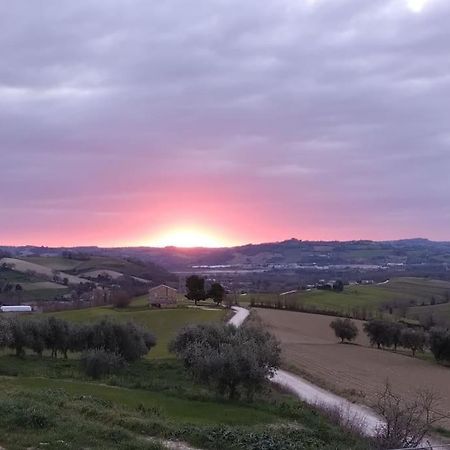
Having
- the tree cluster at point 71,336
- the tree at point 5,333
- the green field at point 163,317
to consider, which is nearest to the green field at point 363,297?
the green field at point 163,317

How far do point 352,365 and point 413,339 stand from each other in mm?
19692

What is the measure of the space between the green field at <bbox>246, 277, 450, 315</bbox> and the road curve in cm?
6479

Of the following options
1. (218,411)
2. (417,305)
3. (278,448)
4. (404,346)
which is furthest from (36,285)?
(278,448)

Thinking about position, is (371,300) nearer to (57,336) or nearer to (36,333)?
(57,336)

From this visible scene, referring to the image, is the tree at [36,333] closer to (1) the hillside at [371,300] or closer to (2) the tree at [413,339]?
(2) the tree at [413,339]

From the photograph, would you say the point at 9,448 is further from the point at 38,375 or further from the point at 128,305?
the point at 128,305

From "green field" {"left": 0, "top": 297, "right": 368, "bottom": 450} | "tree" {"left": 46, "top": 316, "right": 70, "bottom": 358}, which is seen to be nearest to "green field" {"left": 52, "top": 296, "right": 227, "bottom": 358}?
"tree" {"left": 46, "top": 316, "right": 70, "bottom": 358}

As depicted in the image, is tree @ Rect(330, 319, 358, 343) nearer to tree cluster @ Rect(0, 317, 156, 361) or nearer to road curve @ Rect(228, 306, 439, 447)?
road curve @ Rect(228, 306, 439, 447)

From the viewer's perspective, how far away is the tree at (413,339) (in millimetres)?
76938

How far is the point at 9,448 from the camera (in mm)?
15359

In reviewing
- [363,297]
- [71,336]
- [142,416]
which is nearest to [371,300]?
[363,297]

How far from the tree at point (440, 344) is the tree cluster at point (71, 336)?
35.1 metres

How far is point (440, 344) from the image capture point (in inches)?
2783

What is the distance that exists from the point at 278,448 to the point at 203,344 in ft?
58.8
